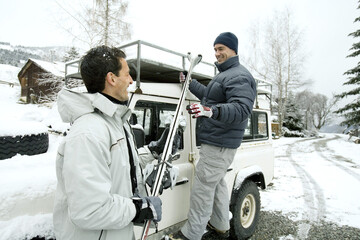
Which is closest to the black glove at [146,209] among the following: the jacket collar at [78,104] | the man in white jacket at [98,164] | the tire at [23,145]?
the man in white jacket at [98,164]

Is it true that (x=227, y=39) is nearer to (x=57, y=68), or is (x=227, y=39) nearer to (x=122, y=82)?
(x=122, y=82)

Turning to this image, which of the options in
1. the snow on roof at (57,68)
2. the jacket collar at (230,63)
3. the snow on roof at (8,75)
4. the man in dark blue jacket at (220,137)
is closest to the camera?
the man in dark blue jacket at (220,137)

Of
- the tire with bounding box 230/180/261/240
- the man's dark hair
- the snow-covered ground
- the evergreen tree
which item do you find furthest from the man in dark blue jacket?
the evergreen tree

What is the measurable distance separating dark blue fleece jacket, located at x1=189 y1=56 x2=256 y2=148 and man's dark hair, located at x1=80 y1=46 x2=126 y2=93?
3.37 ft

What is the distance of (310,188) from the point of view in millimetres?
6023

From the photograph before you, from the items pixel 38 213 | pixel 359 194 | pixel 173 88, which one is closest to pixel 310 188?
pixel 359 194

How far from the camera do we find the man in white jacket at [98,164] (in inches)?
37.9

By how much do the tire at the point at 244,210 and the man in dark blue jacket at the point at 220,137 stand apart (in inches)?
20.0

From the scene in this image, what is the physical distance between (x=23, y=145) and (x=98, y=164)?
4.96ft

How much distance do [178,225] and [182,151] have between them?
2.55 feet

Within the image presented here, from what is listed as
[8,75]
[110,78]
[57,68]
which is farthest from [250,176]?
[8,75]

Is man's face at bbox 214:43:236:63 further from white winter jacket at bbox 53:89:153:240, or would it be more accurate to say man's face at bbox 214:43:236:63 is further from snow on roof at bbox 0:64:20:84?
snow on roof at bbox 0:64:20:84

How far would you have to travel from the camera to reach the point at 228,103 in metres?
2.07

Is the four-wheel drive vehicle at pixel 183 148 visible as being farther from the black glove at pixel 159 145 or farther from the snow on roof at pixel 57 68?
the snow on roof at pixel 57 68
